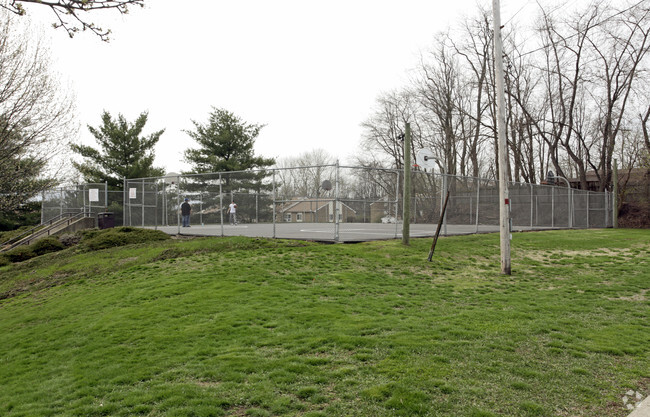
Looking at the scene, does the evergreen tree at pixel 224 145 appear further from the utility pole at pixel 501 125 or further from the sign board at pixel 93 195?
the utility pole at pixel 501 125

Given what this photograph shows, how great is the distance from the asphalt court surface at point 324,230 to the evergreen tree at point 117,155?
672 inches

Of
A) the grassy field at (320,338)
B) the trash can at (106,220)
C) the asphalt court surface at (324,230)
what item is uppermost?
the trash can at (106,220)

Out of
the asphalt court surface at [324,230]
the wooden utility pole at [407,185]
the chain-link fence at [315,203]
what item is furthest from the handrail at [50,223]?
the wooden utility pole at [407,185]

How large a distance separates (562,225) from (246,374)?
27.6m

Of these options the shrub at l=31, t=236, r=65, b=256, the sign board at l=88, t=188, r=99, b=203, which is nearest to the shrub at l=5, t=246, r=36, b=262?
the shrub at l=31, t=236, r=65, b=256

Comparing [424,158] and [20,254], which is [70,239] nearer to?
[20,254]

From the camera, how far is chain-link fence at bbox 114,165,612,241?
50.9 feet

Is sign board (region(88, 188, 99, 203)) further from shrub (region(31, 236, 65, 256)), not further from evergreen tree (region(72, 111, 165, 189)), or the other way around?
evergreen tree (region(72, 111, 165, 189))

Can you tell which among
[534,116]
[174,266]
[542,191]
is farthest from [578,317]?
[534,116]

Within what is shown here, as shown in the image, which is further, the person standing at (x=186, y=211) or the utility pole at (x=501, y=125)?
the person standing at (x=186, y=211)

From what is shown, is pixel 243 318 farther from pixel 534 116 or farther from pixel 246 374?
pixel 534 116

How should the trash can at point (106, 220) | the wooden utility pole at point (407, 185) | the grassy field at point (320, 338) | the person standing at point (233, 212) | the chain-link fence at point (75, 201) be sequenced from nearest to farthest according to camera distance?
the grassy field at point (320, 338) < the wooden utility pole at point (407, 185) < the person standing at point (233, 212) < the trash can at point (106, 220) < the chain-link fence at point (75, 201)

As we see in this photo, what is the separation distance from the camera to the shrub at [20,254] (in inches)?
675

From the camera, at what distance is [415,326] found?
6305 millimetres
